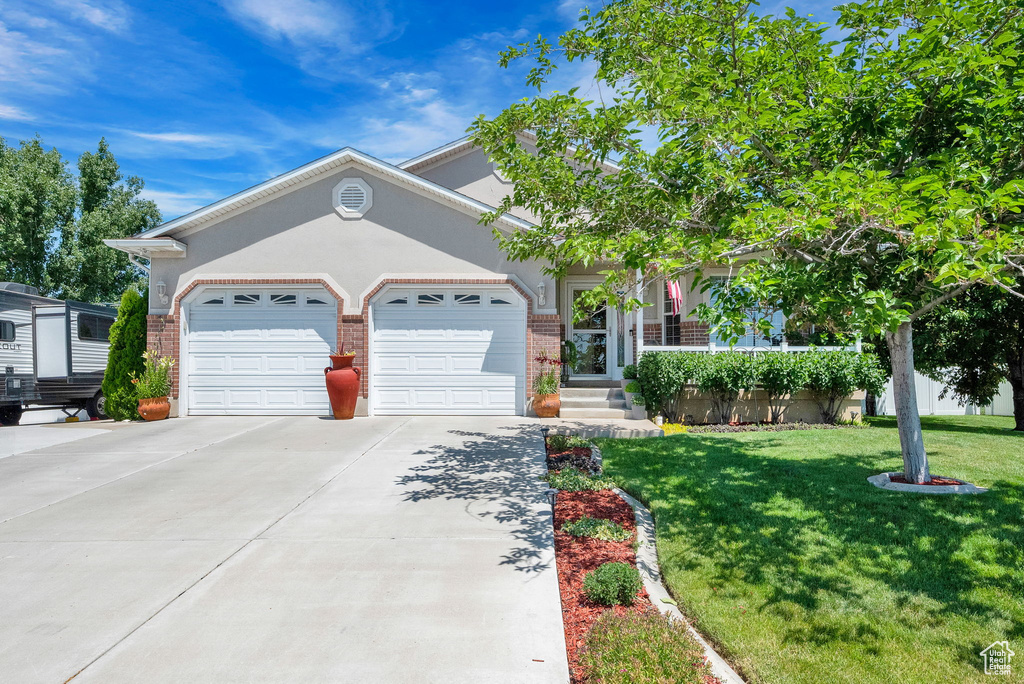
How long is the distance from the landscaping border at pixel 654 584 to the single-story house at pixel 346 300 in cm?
592

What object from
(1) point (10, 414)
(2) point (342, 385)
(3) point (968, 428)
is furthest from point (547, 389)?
(1) point (10, 414)

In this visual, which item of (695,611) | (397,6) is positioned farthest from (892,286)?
(397,6)

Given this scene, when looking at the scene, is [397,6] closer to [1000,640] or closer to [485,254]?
[485,254]

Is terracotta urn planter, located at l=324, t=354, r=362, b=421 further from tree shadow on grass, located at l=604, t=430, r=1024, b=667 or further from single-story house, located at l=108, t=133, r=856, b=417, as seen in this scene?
tree shadow on grass, located at l=604, t=430, r=1024, b=667

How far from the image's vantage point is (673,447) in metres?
8.62

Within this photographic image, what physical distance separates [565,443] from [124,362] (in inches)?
362

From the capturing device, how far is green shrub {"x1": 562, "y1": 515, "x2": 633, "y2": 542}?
4.99 metres

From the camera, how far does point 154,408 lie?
1131 centimetres

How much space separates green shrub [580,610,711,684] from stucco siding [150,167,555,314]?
8676 millimetres

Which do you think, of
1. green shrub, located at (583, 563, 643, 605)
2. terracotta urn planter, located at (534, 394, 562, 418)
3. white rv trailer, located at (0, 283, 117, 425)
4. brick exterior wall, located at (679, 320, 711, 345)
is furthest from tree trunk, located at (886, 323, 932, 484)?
white rv trailer, located at (0, 283, 117, 425)

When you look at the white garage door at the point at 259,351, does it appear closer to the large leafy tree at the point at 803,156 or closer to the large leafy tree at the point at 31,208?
the large leafy tree at the point at 803,156

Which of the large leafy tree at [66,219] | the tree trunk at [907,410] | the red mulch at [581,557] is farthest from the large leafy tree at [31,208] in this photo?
the tree trunk at [907,410]

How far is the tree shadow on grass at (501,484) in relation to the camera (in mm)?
4934

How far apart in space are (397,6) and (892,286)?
351 inches
